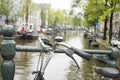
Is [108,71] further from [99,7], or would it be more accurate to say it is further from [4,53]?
[99,7]

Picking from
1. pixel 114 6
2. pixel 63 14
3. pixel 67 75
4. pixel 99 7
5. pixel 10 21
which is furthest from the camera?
pixel 63 14

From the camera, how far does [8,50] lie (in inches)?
165

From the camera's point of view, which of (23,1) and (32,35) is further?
(23,1)

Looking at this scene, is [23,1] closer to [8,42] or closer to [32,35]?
[32,35]

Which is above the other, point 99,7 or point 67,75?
point 99,7

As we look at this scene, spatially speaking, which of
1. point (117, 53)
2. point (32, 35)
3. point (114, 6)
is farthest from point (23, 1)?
point (117, 53)

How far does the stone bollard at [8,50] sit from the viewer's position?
4.14 meters

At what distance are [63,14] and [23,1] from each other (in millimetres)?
73939

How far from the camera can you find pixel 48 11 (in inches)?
5089

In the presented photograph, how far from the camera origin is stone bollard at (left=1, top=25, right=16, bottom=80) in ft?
13.6

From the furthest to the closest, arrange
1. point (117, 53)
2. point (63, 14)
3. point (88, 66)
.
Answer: point (63, 14) < point (88, 66) < point (117, 53)

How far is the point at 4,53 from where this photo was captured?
420 cm

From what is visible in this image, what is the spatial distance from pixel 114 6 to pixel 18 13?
48.1 meters

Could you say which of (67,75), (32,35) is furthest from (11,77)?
(32,35)
